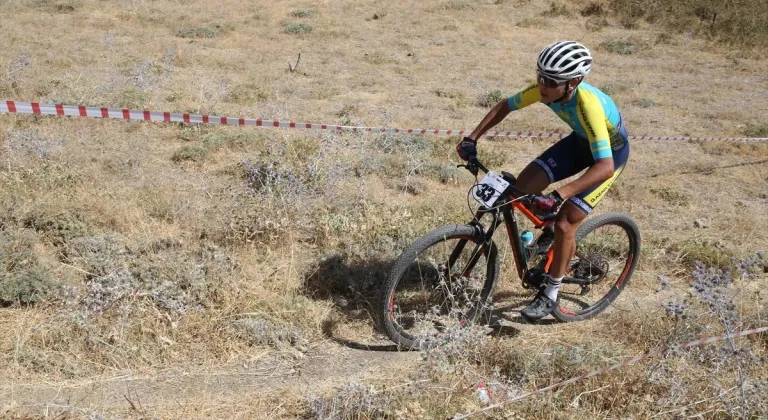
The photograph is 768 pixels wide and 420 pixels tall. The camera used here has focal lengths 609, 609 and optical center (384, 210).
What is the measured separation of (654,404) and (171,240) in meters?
3.69

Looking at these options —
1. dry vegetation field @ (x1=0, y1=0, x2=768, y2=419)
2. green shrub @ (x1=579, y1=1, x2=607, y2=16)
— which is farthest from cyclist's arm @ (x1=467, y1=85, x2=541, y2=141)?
green shrub @ (x1=579, y1=1, x2=607, y2=16)

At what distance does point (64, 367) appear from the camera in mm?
3553

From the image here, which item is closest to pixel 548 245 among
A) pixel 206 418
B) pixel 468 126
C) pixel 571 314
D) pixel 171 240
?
pixel 571 314

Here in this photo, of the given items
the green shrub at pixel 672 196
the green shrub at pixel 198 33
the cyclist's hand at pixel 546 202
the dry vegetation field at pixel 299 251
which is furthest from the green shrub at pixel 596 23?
the cyclist's hand at pixel 546 202

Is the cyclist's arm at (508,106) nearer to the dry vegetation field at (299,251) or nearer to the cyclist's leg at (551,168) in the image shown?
the cyclist's leg at (551,168)

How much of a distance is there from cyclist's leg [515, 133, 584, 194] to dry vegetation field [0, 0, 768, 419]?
999mm

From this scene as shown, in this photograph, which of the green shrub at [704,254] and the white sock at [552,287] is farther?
the green shrub at [704,254]

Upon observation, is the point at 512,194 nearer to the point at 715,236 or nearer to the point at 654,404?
the point at 654,404

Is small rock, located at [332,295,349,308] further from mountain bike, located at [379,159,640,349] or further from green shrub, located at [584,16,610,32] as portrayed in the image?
green shrub, located at [584,16,610,32]

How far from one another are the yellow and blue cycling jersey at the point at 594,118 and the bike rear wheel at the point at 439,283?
930 millimetres

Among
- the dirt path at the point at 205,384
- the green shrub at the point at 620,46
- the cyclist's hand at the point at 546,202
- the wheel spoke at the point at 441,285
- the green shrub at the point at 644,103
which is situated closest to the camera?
the dirt path at the point at 205,384

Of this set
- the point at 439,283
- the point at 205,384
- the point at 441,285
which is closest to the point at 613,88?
the point at 441,285

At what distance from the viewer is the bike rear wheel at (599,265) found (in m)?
4.66

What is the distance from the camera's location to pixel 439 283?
13.1ft
